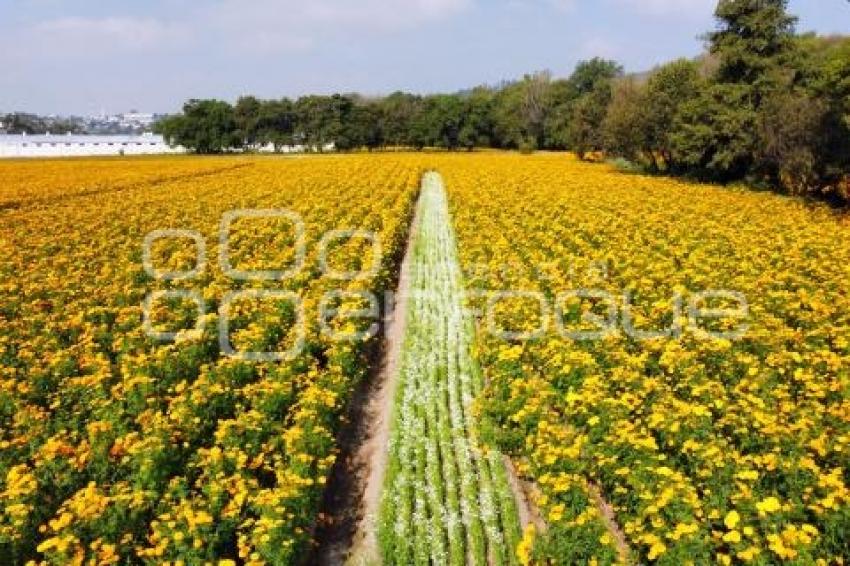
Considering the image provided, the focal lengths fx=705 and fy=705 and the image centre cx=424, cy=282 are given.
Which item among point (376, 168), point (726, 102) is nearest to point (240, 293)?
point (726, 102)

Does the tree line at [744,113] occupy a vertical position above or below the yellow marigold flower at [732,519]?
above

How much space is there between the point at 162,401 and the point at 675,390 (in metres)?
8.97

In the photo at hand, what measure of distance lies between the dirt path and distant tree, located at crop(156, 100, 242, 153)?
117 meters

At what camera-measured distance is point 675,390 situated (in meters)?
12.4

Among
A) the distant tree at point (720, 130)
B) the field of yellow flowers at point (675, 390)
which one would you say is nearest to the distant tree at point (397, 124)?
the distant tree at point (720, 130)

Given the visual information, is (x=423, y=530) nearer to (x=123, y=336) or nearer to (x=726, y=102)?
(x=123, y=336)

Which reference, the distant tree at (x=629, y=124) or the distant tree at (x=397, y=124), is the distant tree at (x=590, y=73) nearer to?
the distant tree at (x=397, y=124)

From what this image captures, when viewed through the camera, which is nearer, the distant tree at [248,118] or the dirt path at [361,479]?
the dirt path at [361,479]

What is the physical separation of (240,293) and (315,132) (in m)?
118

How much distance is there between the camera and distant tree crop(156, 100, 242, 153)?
12438 cm

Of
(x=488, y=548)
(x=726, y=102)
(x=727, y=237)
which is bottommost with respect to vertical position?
(x=488, y=548)

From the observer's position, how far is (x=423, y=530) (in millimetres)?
10102

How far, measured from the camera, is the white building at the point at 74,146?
128 m

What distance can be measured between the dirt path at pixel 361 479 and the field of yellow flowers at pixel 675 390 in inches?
81.0
